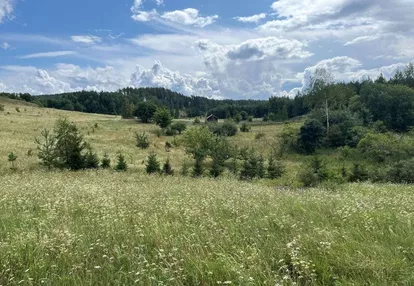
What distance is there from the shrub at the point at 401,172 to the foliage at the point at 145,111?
225ft

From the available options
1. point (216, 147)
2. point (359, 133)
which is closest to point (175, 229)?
point (216, 147)

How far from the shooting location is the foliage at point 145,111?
91.1 meters

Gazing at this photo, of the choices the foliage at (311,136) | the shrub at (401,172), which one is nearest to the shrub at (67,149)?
the shrub at (401,172)

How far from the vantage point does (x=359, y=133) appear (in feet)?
196

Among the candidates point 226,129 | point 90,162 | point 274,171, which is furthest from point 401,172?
point 226,129

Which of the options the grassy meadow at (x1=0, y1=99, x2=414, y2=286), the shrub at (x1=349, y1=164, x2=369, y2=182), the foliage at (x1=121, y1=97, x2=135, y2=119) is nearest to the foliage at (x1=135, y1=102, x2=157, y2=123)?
the foliage at (x1=121, y1=97, x2=135, y2=119)

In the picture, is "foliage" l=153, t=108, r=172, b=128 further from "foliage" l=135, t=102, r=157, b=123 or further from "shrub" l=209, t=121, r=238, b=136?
"foliage" l=135, t=102, r=157, b=123

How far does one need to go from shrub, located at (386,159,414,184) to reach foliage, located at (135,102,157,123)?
6863 centimetres

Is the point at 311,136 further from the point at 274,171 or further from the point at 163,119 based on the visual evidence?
the point at 163,119

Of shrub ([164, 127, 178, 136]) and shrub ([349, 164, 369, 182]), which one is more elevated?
shrub ([164, 127, 178, 136])

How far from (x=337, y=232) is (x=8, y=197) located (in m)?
7.25

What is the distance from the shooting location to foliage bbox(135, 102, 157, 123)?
299 ft

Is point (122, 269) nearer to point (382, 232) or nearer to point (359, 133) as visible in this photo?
point (382, 232)

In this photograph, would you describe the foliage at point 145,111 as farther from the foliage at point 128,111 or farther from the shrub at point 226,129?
the shrub at point 226,129
